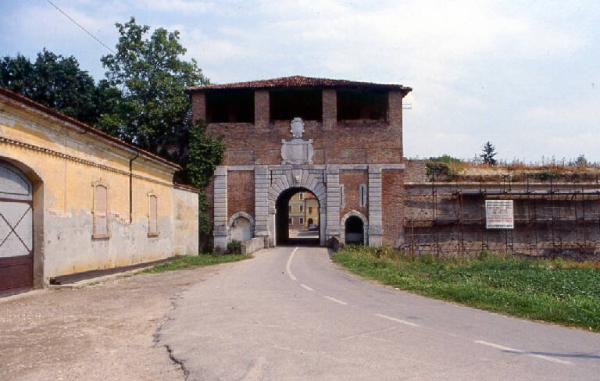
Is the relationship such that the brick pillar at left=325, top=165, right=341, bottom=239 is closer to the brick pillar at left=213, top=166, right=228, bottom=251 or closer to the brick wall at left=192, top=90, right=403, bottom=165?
the brick wall at left=192, top=90, right=403, bottom=165

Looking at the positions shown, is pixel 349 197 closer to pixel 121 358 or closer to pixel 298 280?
pixel 298 280

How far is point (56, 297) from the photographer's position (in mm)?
12055

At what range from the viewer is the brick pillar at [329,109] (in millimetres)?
35562

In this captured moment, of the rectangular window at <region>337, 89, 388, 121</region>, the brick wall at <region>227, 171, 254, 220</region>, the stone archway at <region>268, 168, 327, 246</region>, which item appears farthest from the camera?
the rectangular window at <region>337, 89, 388, 121</region>

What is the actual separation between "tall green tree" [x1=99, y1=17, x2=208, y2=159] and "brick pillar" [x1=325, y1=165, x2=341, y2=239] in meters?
9.43

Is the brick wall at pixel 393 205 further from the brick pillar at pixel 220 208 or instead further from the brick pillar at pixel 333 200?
the brick pillar at pixel 220 208

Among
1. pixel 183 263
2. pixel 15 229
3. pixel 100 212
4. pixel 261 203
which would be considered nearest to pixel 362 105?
pixel 261 203

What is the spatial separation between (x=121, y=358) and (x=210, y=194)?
29.7 meters

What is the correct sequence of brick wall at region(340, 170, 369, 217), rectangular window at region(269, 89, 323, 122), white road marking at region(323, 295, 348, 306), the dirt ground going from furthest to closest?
rectangular window at region(269, 89, 323, 122) → brick wall at region(340, 170, 369, 217) → white road marking at region(323, 295, 348, 306) → the dirt ground

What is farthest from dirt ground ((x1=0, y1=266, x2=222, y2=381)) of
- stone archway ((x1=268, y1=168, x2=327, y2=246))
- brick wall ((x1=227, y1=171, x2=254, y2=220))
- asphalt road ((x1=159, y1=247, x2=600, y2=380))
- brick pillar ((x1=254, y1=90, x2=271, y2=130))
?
brick pillar ((x1=254, y1=90, x2=271, y2=130))

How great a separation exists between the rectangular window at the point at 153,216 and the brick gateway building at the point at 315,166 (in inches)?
469

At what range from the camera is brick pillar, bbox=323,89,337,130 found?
117 feet

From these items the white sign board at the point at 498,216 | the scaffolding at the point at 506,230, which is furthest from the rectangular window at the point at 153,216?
the white sign board at the point at 498,216

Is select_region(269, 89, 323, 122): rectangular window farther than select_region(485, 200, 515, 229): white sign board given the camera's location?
Yes
